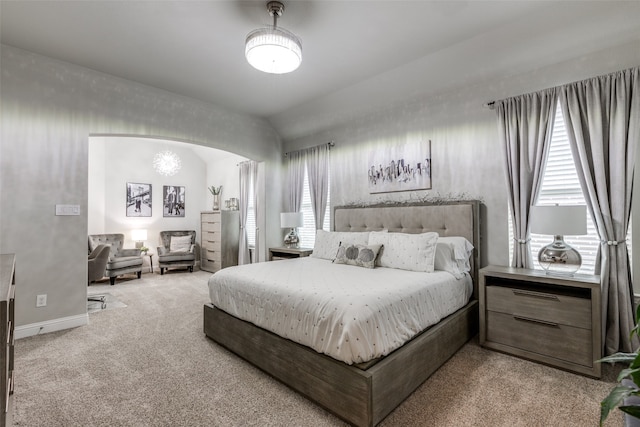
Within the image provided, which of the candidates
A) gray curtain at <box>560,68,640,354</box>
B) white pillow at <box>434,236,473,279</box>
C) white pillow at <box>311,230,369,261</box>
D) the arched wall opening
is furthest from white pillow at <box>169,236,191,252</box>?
gray curtain at <box>560,68,640,354</box>

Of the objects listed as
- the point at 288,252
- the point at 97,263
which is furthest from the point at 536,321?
the point at 97,263

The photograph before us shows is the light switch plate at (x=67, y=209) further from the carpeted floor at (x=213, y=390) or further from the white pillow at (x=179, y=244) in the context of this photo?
the white pillow at (x=179, y=244)

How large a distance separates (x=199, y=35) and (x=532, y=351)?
13.0 ft

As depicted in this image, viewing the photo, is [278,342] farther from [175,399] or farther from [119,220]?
[119,220]

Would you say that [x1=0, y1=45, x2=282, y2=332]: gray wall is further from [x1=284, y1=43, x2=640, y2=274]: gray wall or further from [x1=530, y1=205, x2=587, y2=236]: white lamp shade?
[x1=530, y1=205, x2=587, y2=236]: white lamp shade

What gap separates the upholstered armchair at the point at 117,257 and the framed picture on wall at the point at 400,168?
4.83m

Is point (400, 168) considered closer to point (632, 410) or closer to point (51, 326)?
point (632, 410)

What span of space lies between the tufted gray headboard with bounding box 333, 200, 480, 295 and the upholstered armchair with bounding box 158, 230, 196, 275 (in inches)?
154

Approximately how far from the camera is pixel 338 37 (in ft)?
9.30

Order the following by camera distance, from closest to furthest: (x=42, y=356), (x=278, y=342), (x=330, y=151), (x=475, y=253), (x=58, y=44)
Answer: (x=278, y=342) < (x=42, y=356) < (x=58, y=44) < (x=475, y=253) < (x=330, y=151)

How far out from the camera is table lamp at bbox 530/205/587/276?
238 cm

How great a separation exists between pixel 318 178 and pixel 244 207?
239cm

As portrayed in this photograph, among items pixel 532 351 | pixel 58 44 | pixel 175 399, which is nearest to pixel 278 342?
pixel 175 399

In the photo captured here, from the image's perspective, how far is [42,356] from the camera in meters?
2.65
